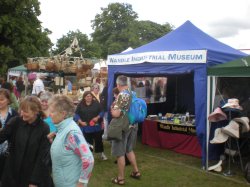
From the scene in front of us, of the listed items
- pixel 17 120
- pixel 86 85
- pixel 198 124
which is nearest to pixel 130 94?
pixel 198 124

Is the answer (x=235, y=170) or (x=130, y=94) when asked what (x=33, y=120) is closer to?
(x=130, y=94)

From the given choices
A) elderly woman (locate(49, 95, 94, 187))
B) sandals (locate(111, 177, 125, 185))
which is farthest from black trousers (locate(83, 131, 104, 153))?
elderly woman (locate(49, 95, 94, 187))

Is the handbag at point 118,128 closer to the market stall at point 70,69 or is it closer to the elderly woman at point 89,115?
the elderly woman at point 89,115

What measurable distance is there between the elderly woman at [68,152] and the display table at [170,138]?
17.0ft

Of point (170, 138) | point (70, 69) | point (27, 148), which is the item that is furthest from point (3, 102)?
point (70, 69)

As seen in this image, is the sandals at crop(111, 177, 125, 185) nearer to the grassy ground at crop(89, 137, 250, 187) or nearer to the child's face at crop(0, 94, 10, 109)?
the grassy ground at crop(89, 137, 250, 187)

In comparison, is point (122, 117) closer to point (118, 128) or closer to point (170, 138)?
point (118, 128)

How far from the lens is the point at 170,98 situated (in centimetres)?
1097

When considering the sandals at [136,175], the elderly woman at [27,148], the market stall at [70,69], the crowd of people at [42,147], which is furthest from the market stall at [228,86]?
the market stall at [70,69]

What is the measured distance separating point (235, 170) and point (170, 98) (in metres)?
4.55

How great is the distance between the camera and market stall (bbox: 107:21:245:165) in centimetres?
641

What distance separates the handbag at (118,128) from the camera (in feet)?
17.4

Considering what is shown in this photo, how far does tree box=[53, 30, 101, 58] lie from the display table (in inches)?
1528

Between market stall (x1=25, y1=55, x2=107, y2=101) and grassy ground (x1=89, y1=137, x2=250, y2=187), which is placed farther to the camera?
market stall (x1=25, y1=55, x2=107, y2=101)
